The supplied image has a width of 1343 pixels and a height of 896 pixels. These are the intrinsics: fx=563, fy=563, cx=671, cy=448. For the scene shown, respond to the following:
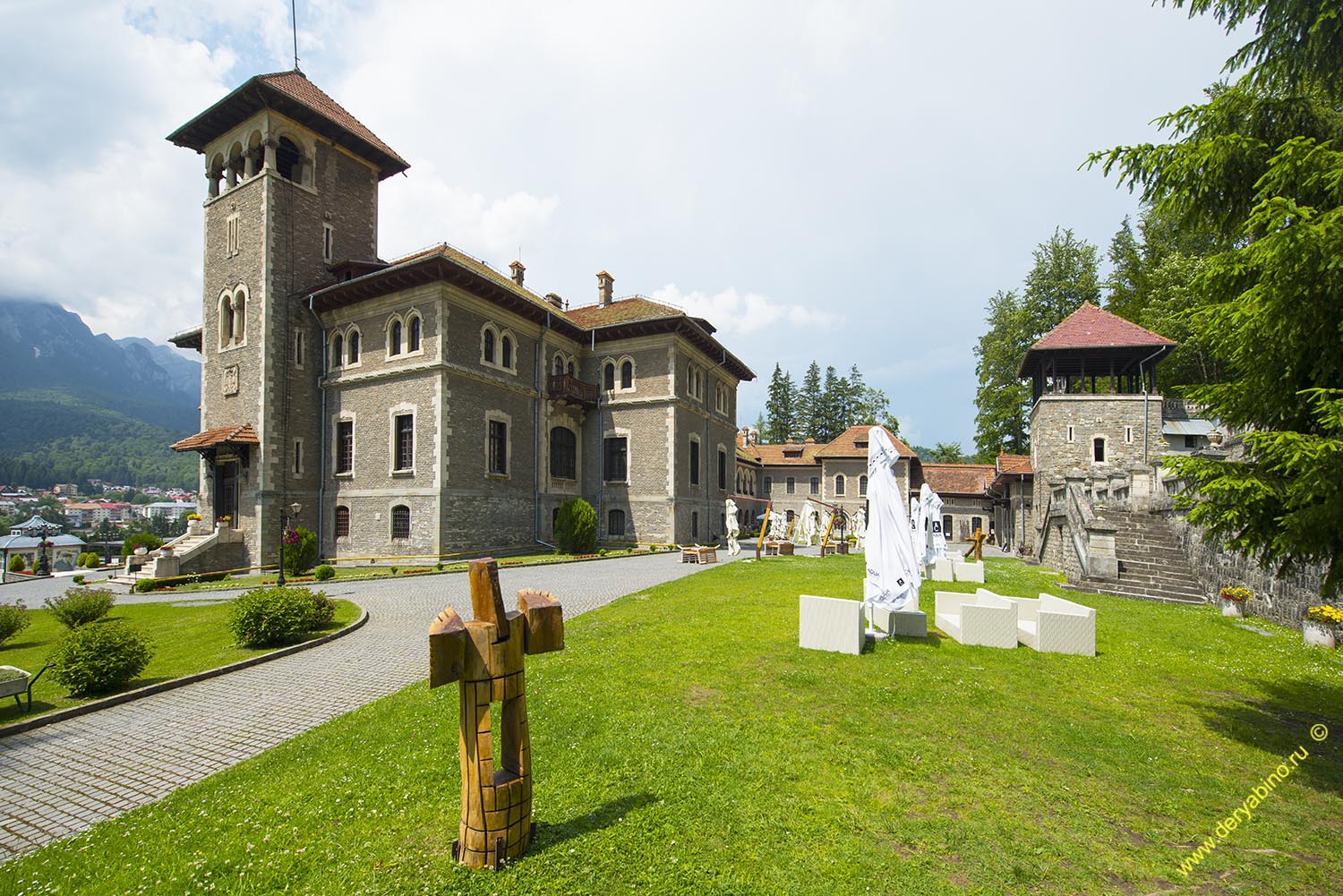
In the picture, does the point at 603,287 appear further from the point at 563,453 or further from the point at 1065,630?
the point at 1065,630

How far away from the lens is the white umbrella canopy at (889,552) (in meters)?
8.34

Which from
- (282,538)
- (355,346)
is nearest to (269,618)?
(282,538)

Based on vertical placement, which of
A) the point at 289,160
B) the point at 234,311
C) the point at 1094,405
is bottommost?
the point at 1094,405

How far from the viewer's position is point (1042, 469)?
100ft

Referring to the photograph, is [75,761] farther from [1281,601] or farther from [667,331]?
[667,331]

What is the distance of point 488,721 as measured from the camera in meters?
3.45

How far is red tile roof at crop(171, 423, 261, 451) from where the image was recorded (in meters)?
23.3

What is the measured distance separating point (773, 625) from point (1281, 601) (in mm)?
10209

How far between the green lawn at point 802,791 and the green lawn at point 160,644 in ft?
14.3

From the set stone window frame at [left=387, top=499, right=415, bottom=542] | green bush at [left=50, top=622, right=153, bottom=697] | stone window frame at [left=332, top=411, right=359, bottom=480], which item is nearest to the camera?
green bush at [left=50, top=622, right=153, bottom=697]

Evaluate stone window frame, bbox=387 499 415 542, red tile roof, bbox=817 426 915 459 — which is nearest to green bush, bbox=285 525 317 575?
stone window frame, bbox=387 499 415 542

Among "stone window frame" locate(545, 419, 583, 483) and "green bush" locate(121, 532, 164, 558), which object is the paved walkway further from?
"green bush" locate(121, 532, 164, 558)

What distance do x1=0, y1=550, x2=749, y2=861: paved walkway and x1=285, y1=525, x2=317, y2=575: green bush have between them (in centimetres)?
1163

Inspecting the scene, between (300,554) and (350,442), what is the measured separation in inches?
254
